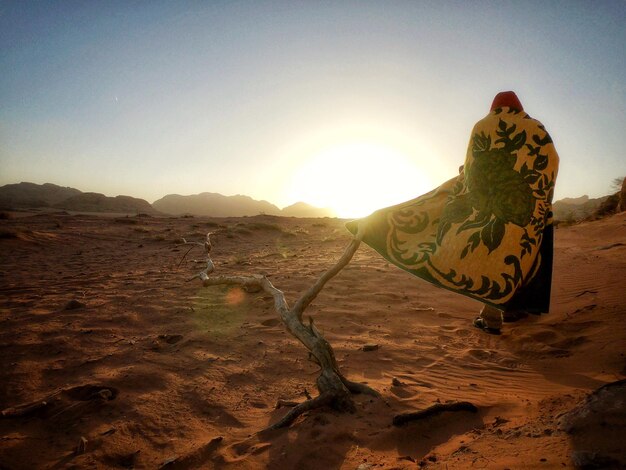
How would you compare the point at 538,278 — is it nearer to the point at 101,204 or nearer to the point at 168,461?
the point at 168,461

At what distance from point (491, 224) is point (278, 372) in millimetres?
2425

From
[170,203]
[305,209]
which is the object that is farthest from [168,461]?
[170,203]

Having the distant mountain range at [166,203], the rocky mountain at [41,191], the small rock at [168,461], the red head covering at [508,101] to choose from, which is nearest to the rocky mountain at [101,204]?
the distant mountain range at [166,203]

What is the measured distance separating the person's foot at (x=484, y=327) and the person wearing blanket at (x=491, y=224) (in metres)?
0.87

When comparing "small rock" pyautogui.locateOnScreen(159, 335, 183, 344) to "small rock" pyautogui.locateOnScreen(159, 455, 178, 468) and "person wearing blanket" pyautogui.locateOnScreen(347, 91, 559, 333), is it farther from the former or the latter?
"person wearing blanket" pyautogui.locateOnScreen(347, 91, 559, 333)

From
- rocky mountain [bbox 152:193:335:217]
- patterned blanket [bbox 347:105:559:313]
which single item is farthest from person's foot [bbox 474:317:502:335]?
rocky mountain [bbox 152:193:335:217]

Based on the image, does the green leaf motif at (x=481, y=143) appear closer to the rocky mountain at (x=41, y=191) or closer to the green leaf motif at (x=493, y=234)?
the green leaf motif at (x=493, y=234)

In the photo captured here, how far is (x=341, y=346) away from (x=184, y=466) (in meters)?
1.90

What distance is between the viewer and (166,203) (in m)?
81.2

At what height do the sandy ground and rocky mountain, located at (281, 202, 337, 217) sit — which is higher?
rocky mountain, located at (281, 202, 337, 217)

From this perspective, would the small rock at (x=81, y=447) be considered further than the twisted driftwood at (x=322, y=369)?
No

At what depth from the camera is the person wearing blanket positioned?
2848mm

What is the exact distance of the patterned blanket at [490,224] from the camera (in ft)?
9.34

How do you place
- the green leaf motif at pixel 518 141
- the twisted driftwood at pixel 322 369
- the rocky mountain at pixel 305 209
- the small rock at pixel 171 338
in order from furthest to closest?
the rocky mountain at pixel 305 209, the small rock at pixel 171 338, the green leaf motif at pixel 518 141, the twisted driftwood at pixel 322 369
